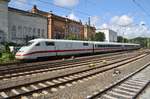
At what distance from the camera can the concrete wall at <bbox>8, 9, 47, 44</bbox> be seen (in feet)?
131

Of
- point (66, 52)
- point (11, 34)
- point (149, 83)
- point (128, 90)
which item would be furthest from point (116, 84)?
point (11, 34)

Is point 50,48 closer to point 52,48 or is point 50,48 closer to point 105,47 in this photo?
point 52,48

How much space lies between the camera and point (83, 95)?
30.7 feet

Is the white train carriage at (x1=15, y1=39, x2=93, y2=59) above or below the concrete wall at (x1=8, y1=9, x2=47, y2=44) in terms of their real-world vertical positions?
below

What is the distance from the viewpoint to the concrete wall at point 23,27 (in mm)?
39991

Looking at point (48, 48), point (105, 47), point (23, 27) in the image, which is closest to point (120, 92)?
point (48, 48)

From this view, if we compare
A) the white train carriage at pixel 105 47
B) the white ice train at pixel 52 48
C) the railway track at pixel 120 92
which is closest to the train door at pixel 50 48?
the white ice train at pixel 52 48

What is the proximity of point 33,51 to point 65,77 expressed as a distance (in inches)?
411

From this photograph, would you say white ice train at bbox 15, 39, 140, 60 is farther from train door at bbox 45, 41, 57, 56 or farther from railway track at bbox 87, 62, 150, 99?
railway track at bbox 87, 62, 150, 99

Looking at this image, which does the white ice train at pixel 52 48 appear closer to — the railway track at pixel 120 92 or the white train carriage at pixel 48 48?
the white train carriage at pixel 48 48

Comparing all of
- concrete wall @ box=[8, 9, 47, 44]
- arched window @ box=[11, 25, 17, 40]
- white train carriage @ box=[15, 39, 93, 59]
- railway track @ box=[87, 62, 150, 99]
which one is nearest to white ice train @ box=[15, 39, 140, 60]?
white train carriage @ box=[15, 39, 93, 59]

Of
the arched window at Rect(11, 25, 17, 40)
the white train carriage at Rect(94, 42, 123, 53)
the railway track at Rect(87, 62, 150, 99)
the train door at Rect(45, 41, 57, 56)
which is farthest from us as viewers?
the arched window at Rect(11, 25, 17, 40)

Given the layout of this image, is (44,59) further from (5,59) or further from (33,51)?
(5,59)

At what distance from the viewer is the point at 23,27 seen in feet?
140
